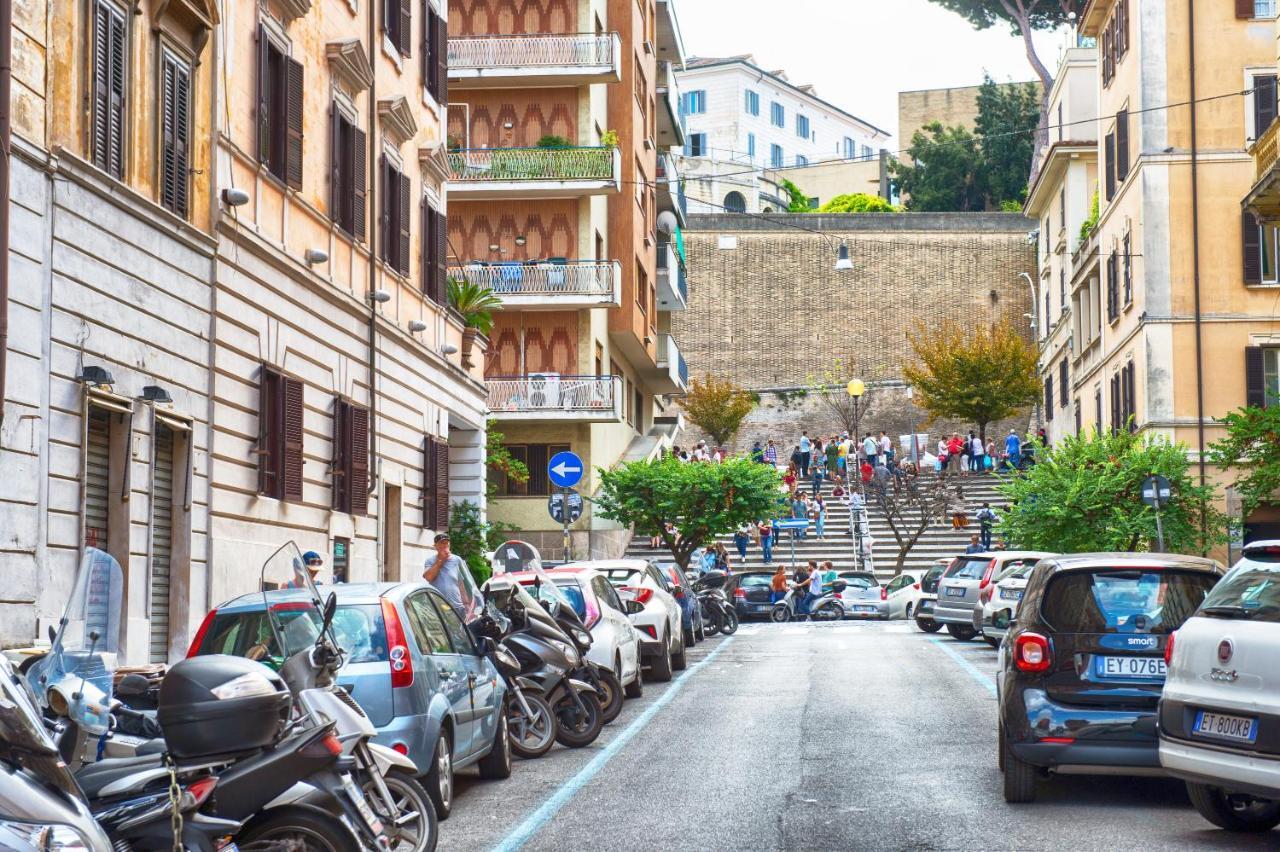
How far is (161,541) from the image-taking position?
17.4 meters

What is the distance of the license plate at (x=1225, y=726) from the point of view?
9070 mm

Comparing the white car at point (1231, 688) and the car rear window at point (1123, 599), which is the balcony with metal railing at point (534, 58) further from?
the white car at point (1231, 688)

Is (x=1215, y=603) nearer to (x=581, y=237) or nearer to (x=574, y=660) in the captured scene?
(x=574, y=660)

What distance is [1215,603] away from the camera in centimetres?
975

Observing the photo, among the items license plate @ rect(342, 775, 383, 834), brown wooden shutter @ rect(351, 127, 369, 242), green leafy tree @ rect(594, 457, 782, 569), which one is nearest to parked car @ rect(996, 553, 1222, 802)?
license plate @ rect(342, 775, 383, 834)

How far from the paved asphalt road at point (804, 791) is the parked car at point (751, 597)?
22564mm

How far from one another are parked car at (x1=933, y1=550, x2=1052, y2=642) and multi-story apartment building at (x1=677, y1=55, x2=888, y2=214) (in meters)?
66.0

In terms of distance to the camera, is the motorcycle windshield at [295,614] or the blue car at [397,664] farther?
the blue car at [397,664]

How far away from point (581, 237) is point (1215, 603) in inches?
1455

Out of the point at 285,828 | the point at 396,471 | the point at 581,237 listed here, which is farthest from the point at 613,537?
the point at 285,828

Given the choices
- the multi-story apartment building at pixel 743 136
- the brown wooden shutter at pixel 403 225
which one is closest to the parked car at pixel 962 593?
the brown wooden shutter at pixel 403 225

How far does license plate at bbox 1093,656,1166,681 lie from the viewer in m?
11.2

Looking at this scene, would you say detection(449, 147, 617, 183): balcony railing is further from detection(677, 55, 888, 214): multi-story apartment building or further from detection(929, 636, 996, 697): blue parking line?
detection(677, 55, 888, 214): multi-story apartment building

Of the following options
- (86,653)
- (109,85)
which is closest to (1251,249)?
(109,85)
